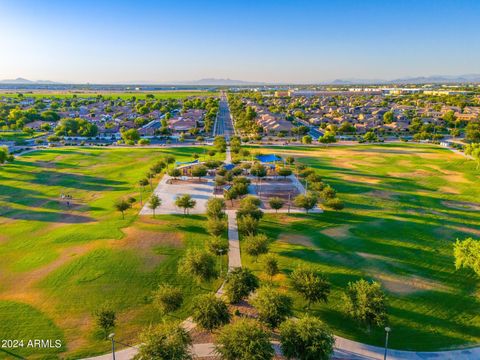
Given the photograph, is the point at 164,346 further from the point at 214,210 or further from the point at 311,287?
the point at 214,210

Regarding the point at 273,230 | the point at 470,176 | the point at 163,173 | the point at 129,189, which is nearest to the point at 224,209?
the point at 273,230

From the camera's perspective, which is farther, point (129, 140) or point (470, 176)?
point (129, 140)

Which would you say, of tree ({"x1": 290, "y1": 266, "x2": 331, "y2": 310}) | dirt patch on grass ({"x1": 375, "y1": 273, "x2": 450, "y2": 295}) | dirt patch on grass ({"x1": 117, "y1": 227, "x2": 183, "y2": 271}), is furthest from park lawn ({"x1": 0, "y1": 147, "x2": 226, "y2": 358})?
dirt patch on grass ({"x1": 375, "y1": 273, "x2": 450, "y2": 295})

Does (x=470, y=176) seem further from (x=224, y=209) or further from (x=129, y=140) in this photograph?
(x=129, y=140)

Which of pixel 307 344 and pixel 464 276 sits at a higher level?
pixel 307 344

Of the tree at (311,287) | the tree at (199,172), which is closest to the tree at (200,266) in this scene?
the tree at (311,287)

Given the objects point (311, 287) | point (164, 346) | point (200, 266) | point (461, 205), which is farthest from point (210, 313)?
point (461, 205)

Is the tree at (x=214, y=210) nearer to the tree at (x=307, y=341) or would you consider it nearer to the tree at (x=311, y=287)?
the tree at (x=311, y=287)
